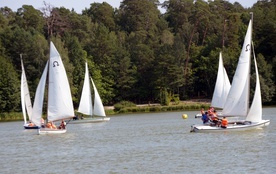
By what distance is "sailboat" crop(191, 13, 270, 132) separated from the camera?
3656 cm

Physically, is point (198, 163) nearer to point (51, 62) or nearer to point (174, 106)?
point (51, 62)

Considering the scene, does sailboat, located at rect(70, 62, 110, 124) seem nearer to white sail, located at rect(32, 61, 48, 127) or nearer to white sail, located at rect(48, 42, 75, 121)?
white sail, located at rect(32, 61, 48, 127)

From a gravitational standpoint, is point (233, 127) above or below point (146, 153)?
above

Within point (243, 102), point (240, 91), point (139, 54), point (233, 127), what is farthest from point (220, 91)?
point (139, 54)

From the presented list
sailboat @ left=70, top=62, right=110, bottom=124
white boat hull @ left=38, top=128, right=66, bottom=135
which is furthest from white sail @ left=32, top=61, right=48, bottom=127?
sailboat @ left=70, top=62, right=110, bottom=124

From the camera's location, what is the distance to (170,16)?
119 meters

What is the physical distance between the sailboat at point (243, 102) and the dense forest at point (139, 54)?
40.9m

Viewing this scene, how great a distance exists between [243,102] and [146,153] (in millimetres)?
10565

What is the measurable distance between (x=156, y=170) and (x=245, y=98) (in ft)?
49.1

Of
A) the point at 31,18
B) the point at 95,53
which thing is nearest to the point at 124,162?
the point at 95,53

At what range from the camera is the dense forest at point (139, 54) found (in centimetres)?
8456

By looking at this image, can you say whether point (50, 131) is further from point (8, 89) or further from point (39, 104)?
point (8, 89)

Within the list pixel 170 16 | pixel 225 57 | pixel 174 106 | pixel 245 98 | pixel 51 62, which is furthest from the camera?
pixel 170 16

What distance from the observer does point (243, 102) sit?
37.6 meters
